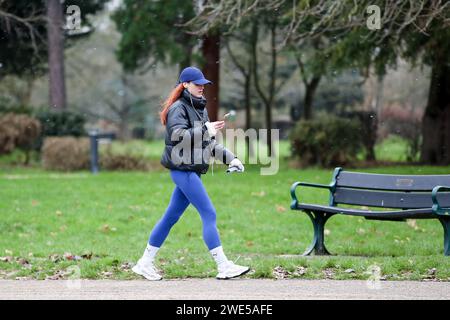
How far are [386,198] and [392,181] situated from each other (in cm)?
22

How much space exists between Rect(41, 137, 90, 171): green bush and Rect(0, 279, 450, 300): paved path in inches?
510

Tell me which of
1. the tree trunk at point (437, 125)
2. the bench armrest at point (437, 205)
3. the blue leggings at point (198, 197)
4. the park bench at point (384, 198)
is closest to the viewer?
the blue leggings at point (198, 197)

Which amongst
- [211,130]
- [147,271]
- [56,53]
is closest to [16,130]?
[56,53]

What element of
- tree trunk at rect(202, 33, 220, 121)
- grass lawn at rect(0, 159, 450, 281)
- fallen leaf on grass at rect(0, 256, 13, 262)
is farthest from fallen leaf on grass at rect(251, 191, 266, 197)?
tree trunk at rect(202, 33, 220, 121)

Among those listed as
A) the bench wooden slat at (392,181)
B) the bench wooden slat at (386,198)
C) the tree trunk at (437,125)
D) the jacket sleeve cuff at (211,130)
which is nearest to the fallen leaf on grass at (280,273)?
the jacket sleeve cuff at (211,130)

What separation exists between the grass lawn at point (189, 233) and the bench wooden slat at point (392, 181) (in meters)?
0.78

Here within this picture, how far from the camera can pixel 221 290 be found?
7598mm

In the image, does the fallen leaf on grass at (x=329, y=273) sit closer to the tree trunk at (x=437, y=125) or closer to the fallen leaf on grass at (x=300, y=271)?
the fallen leaf on grass at (x=300, y=271)

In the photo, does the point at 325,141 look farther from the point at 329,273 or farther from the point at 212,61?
the point at 329,273

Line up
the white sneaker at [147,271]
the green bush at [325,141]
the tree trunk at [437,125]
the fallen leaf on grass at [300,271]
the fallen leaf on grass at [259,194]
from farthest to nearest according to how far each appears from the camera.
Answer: the tree trunk at [437,125], the green bush at [325,141], the fallen leaf on grass at [259,194], the fallen leaf on grass at [300,271], the white sneaker at [147,271]

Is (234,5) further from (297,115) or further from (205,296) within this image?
(297,115)

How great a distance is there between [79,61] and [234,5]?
34.2m

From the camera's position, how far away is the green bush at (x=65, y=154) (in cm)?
2112

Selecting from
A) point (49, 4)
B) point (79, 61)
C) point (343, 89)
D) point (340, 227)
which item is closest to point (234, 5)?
point (340, 227)
